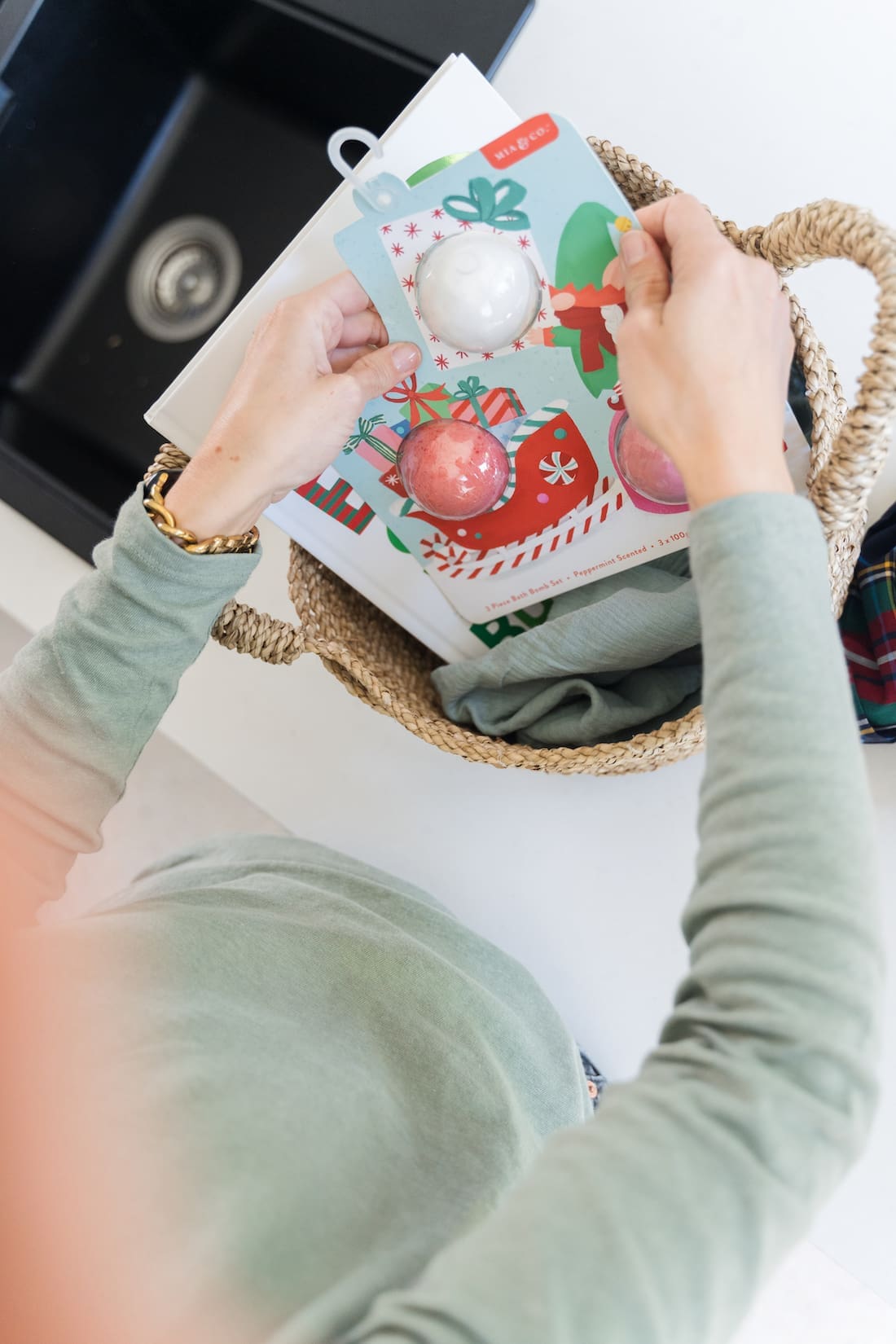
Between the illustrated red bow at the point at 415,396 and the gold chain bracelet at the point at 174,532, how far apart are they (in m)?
0.18

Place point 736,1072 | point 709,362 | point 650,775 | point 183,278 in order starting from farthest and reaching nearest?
point 183,278, point 650,775, point 709,362, point 736,1072

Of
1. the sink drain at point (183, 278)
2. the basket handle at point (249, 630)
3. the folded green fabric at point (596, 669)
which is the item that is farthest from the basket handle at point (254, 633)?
the sink drain at point (183, 278)

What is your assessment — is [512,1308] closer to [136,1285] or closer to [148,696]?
[136,1285]

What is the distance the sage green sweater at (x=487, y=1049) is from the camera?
0.34 metres

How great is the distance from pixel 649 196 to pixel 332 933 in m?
0.56

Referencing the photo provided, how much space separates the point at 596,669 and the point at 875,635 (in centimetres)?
21

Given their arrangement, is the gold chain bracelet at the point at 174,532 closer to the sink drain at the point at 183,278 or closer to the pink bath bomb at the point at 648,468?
the pink bath bomb at the point at 648,468

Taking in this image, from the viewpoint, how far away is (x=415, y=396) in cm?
69

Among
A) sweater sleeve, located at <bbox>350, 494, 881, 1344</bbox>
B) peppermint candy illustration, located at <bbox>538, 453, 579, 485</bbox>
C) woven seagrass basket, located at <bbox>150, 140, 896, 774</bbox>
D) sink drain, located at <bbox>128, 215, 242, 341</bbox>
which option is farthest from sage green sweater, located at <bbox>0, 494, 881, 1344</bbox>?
sink drain, located at <bbox>128, 215, 242, 341</bbox>

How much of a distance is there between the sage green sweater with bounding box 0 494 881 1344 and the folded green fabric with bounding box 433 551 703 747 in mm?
224

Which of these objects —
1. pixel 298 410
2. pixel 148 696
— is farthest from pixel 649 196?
pixel 148 696

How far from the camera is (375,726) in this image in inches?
36.6

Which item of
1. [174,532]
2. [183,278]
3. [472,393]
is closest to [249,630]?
[174,532]

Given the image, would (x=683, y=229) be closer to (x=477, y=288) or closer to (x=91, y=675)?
(x=477, y=288)
